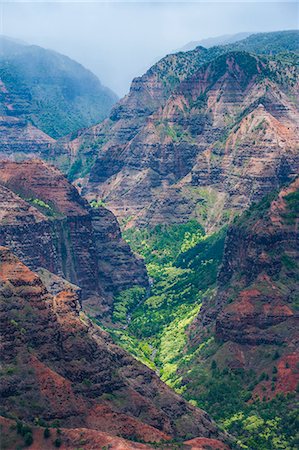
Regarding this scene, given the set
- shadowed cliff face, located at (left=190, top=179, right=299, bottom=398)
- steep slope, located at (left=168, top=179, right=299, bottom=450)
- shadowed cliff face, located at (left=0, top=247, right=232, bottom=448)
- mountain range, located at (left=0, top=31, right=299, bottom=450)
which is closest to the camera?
shadowed cliff face, located at (left=0, top=247, right=232, bottom=448)

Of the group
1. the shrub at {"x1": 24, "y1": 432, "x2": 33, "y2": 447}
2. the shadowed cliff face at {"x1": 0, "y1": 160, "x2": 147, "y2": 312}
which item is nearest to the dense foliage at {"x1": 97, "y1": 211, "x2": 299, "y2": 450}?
the shadowed cliff face at {"x1": 0, "y1": 160, "x2": 147, "y2": 312}

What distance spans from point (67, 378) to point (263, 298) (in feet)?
151

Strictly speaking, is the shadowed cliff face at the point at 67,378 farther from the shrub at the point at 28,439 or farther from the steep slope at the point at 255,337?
the steep slope at the point at 255,337

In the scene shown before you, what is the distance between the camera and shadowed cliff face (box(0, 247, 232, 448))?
105 m

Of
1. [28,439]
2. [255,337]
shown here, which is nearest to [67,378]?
[28,439]

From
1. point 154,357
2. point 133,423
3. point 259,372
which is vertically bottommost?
point 154,357

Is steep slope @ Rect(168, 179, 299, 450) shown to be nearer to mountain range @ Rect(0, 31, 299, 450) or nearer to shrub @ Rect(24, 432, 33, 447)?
mountain range @ Rect(0, 31, 299, 450)

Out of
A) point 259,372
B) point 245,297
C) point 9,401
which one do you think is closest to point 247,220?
point 245,297

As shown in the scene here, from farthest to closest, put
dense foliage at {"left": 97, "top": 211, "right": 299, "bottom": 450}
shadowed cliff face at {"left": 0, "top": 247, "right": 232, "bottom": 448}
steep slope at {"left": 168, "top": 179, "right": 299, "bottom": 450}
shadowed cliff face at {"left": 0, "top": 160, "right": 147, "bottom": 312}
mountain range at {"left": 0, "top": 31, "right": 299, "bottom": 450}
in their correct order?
1. shadowed cliff face at {"left": 0, "top": 160, "right": 147, "bottom": 312}
2. steep slope at {"left": 168, "top": 179, "right": 299, "bottom": 450}
3. dense foliage at {"left": 97, "top": 211, "right": 299, "bottom": 450}
4. mountain range at {"left": 0, "top": 31, "right": 299, "bottom": 450}
5. shadowed cliff face at {"left": 0, "top": 247, "right": 232, "bottom": 448}

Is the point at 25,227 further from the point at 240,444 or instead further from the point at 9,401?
the point at 9,401

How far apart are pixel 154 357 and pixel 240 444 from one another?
50675 mm

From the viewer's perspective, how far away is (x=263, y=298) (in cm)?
14962

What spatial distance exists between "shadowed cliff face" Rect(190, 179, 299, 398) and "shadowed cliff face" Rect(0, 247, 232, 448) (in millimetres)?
26387

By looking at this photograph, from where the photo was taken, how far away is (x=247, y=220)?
6540 inches
